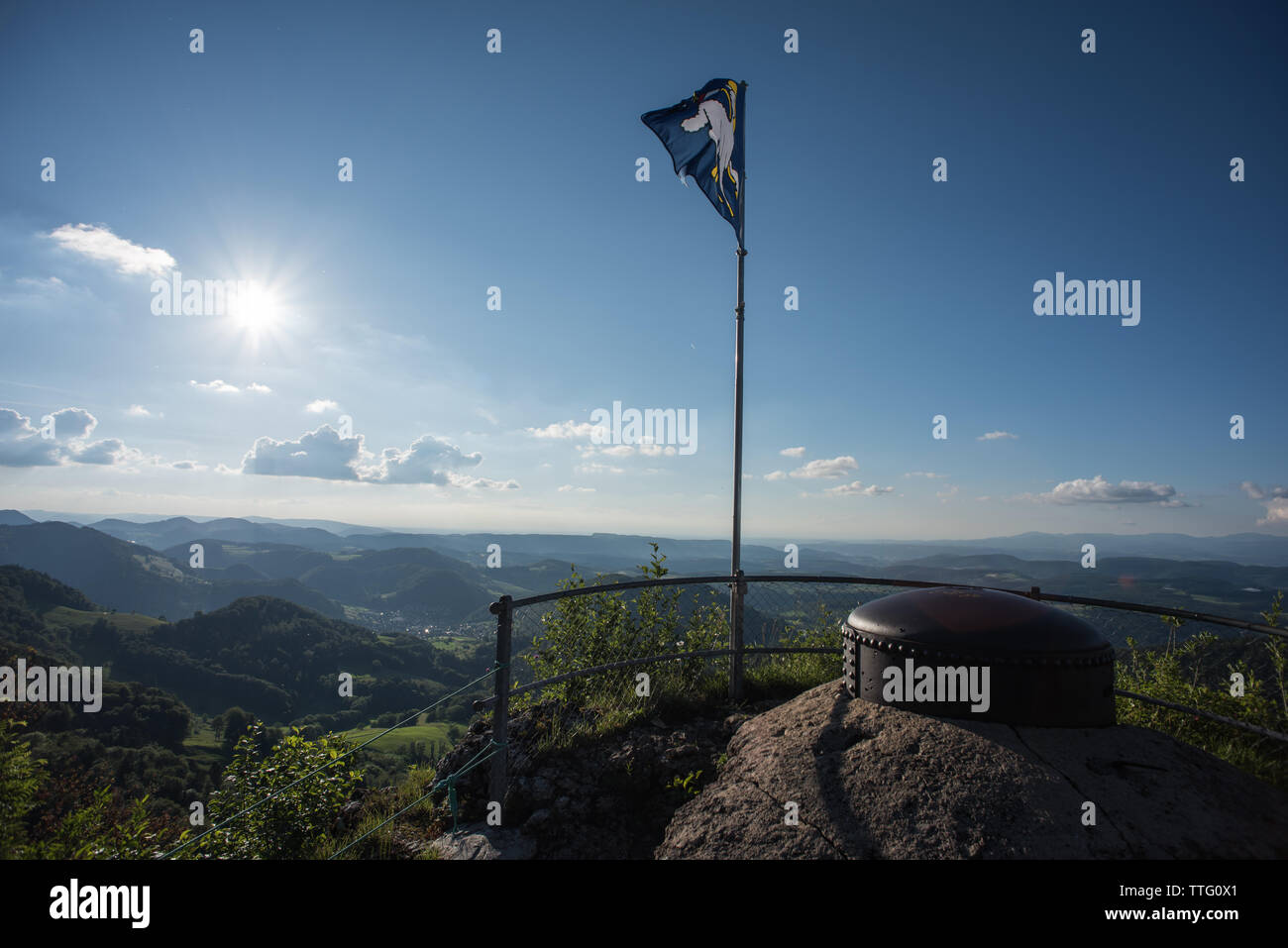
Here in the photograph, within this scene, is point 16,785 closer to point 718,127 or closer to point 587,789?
point 587,789

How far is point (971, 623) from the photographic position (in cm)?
432

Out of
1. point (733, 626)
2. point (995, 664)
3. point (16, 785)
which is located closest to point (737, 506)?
point (733, 626)

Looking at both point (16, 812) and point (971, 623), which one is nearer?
point (16, 812)

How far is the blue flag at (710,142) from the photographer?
7191 millimetres

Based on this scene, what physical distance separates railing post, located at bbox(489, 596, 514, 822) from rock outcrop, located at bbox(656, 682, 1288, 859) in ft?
4.50

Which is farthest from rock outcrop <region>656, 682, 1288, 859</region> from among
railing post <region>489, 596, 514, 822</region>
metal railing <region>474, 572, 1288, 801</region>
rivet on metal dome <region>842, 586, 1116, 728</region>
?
railing post <region>489, 596, 514, 822</region>

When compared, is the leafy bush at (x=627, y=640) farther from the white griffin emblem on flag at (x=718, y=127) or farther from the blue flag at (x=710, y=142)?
the white griffin emblem on flag at (x=718, y=127)

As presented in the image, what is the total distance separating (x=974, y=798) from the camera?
3.61 metres

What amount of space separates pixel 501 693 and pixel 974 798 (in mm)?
3314

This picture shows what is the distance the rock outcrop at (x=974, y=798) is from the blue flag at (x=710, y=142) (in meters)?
5.88

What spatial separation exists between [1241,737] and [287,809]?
8.34 m
